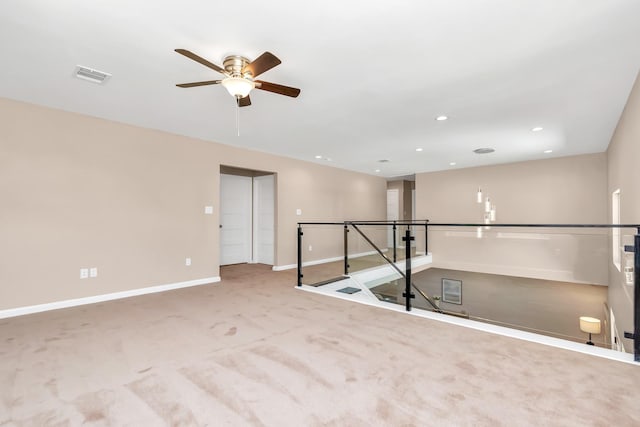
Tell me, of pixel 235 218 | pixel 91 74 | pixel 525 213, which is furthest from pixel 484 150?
pixel 91 74

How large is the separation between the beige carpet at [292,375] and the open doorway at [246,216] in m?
3.46

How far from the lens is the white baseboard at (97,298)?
3.36 metres

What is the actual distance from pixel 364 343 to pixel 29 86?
13.7 feet

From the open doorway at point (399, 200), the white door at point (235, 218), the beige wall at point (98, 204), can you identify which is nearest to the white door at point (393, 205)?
the open doorway at point (399, 200)

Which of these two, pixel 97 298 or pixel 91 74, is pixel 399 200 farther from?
pixel 91 74

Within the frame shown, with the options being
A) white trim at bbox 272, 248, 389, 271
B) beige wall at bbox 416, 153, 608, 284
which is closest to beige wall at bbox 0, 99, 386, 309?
white trim at bbox 272, 248, 389, 271

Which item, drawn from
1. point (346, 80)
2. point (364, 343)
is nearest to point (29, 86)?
point (346, 80)

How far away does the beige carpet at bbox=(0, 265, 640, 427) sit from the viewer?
166cm

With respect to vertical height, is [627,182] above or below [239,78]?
below

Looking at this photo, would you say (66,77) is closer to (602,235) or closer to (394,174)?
(602,235)

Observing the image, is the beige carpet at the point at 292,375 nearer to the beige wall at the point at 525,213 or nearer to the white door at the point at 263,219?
the beige wall at the point at 525,213

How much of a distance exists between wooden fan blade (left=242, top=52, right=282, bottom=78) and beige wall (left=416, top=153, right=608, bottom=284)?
329cm

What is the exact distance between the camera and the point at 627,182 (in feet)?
11.8

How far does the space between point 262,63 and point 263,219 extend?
16.6 feet
